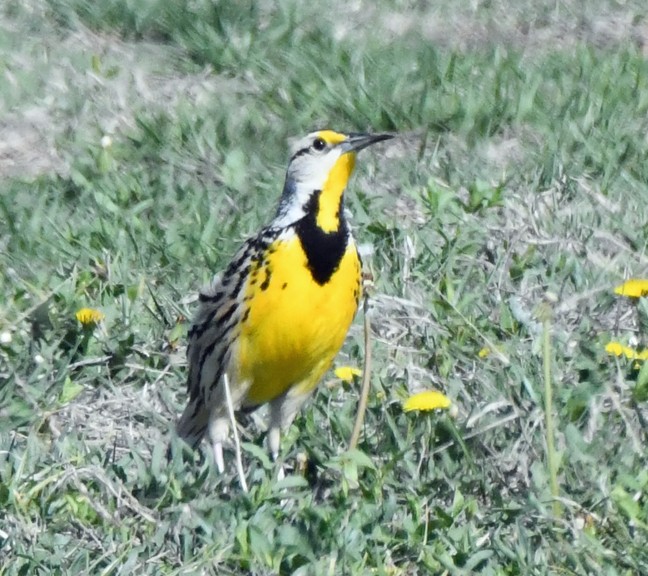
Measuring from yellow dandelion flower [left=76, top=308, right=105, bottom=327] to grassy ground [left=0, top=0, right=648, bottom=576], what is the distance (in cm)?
4

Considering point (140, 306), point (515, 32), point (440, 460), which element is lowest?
point (515, 32)

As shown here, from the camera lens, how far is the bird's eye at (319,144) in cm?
489

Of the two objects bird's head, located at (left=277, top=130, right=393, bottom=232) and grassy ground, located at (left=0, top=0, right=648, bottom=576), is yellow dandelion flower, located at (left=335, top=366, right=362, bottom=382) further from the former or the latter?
bird's head, located at (left=277, top=130, right=393, bottom=232)

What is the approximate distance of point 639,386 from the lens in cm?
452

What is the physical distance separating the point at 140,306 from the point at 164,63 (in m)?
2.41

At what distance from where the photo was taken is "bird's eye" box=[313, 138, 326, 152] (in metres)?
4.89

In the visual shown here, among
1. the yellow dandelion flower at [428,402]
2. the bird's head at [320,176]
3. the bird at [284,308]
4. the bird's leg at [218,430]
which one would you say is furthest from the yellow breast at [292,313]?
the yellow dandelion flower at [428,402]

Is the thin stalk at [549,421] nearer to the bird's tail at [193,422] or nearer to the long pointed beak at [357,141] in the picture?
the long pointed beak at [357,141]

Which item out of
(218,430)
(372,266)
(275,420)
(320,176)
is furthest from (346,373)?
(372,266)

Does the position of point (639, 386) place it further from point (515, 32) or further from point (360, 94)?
point (515, 32)

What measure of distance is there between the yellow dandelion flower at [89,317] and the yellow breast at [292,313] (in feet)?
2.30

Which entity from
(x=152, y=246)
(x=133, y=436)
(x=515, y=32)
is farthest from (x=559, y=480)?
(x=515, y=32)

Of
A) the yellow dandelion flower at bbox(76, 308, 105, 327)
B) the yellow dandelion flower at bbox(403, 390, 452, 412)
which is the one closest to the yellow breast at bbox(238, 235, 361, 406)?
the yellow dandelion flower at bbox(403, 390, 452, 412)

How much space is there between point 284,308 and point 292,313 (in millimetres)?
27
